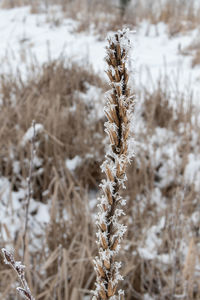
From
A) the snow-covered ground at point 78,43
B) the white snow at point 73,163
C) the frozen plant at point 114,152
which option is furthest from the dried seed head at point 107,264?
the snow-covered ground at point 78,43

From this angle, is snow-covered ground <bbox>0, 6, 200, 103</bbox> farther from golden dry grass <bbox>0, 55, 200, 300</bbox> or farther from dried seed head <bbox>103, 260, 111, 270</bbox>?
dried seed head <bbox>103, 260, 111, 270</bbox>

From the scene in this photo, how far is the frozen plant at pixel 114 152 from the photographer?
0.25 m

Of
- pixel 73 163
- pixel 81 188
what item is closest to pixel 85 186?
pixel 73 163

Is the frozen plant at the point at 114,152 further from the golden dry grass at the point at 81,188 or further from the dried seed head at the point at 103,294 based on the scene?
the golden dry grass at the point at 81,188

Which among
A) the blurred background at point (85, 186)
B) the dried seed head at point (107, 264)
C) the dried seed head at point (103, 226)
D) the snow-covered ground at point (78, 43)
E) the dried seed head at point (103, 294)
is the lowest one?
the blurred background at point (85, 186)

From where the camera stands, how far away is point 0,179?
191 cm

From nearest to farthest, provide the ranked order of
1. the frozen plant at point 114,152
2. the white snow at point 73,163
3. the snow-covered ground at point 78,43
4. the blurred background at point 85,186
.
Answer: the frozen plant at point 114,152
the blurred background at point 85,186
the white snow at point 73,163
the snow-covered ground at point 78,43

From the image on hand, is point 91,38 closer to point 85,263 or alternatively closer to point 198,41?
point 198,41

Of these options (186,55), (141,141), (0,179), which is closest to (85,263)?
(0,179)

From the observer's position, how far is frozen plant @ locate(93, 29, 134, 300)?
252 mm

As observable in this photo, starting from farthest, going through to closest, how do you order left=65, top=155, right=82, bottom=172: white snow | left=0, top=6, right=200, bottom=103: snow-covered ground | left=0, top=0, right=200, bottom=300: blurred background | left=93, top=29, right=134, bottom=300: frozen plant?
left=0, top=6, right=200, bottom=103: snow-covered ground
left=65, top=155, right=82, bottom=172: white snow
left=0, top=0, right=200, bottom=300: blurred background
left=93, top=29, right=134, bottom=300: frozen plant

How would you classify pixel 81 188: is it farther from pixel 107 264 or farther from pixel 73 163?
pixel 107 264

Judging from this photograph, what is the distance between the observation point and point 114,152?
0.87 feet

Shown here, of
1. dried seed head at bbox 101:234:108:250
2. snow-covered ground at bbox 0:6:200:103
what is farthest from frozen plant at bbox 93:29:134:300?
snow-covered ground at bbox 0:6:200:103
